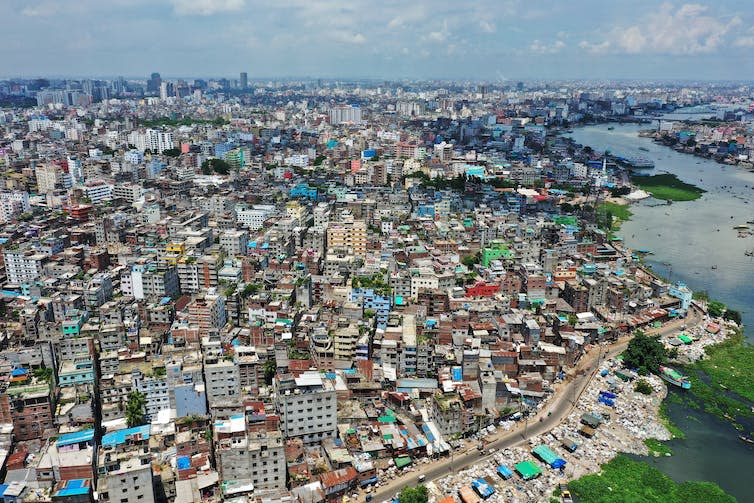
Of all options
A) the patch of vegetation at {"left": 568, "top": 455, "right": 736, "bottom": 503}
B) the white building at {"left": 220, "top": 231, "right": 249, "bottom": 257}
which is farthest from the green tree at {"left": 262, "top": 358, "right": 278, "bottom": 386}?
the white building at {"left": 220, "top": 231, "right": 249, "bottom": 257}

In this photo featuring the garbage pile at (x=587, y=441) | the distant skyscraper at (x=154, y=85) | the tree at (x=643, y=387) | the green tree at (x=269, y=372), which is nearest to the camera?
the garbage pile at (x=587, y=441)

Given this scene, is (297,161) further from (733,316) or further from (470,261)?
(733,316)

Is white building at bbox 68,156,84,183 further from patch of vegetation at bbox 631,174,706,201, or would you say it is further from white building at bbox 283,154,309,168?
patch of vegetation at bbox 631,174,706,201

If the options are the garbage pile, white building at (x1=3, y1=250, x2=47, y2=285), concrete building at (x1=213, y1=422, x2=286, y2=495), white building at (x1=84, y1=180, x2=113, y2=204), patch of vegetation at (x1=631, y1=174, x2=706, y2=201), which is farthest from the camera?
patch of vegetation at (x1=631, y1=174, x2=706, y2=201)

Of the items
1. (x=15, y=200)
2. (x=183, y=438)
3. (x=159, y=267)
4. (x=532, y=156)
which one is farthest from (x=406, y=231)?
(x=532, y=156)

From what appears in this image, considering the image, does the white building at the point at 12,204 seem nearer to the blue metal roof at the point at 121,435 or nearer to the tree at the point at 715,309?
the blue metal roof at the point at 121,435

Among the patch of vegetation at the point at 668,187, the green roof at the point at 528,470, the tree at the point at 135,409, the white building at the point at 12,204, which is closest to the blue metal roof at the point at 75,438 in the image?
the tree at the point at 135,409
